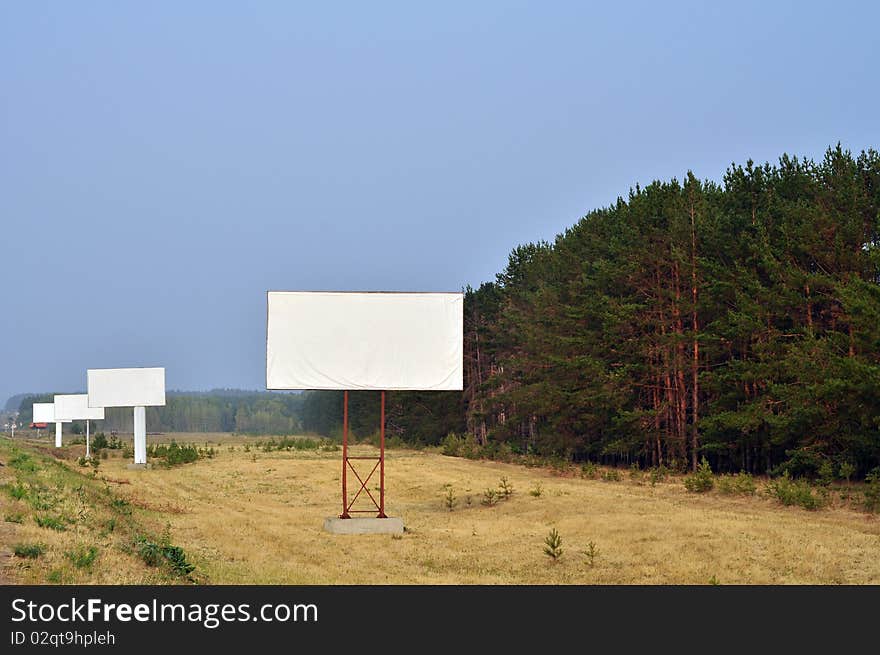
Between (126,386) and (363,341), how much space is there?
95.6 ft

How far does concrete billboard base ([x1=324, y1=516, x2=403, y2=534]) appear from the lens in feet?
90.1

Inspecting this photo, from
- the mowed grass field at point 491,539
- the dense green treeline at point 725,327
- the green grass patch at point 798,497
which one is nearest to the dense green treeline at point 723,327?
the dense green treeline at point 725,327

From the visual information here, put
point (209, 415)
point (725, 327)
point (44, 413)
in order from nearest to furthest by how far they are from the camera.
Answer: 1. point (725, 327)
2. point (44, 413)
3. point (209, 415)

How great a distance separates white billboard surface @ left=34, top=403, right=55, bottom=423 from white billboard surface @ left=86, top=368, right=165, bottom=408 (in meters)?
28.5

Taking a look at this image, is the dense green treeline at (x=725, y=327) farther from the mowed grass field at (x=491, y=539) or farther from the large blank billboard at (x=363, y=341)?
the large blank billboard at (x=363, y=341)

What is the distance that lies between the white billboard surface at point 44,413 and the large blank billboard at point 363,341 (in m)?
57.6

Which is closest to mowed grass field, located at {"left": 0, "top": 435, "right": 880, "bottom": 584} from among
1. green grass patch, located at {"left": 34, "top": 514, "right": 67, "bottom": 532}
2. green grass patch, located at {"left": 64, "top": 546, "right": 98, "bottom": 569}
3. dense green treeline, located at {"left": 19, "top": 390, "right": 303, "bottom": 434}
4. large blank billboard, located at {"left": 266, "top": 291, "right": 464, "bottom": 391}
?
green grass patch, located at {"left": 64, "top": 546, "right": 98, "bottom": 569}

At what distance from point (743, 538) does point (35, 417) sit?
231ft

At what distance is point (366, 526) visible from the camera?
90.2ft

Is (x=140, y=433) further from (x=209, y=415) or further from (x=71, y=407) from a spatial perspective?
(x=209, y=415)

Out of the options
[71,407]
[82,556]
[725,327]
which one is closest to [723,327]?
[725,327]

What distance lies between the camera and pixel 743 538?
75.7 feet

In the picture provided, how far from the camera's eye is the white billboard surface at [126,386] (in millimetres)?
52031

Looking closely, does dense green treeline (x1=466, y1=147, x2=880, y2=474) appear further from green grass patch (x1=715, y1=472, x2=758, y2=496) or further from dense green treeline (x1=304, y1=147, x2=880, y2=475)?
green grass patch (x1=715, y1=472, x2=758, y2=496)
